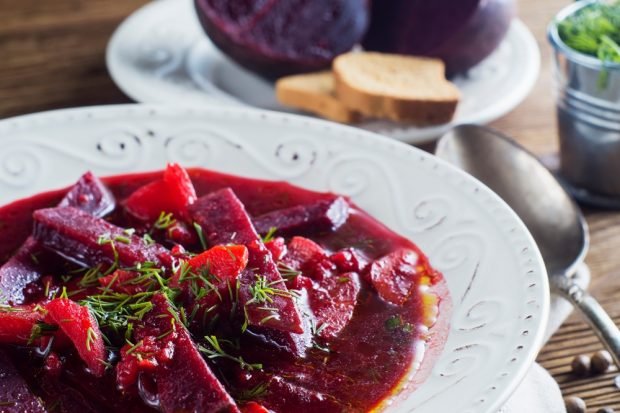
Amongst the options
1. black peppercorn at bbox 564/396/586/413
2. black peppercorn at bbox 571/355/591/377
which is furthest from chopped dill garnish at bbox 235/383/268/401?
black peppercorn at bbox 571/355/591/377

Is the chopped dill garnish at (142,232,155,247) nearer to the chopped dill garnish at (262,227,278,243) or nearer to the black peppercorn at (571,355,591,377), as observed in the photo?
the chopped dill garnish at (262,227,278,243)

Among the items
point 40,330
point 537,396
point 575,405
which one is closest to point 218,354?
point 40,330

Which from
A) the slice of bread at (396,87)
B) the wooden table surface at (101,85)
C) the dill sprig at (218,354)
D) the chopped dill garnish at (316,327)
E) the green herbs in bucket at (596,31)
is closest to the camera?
the dill sprig at (218,354)

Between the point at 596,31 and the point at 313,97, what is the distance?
1.32 meters

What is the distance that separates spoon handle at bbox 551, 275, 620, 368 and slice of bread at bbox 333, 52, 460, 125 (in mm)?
1254

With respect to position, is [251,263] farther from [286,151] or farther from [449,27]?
[449,27]

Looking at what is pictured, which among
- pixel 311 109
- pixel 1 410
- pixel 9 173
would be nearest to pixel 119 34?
pixel 311 109

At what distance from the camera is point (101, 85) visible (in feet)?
15.3

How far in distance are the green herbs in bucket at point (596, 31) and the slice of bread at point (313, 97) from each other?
3.43ft

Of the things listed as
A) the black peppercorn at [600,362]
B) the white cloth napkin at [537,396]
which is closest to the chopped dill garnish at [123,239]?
the white cloth napkin at [537,396]

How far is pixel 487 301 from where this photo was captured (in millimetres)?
2547

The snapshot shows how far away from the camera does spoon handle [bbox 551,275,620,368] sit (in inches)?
108

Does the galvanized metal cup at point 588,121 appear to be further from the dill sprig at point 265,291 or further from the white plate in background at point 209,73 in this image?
the dill sprig at point 265,291

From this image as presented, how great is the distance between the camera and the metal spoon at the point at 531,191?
3279 millimetres
